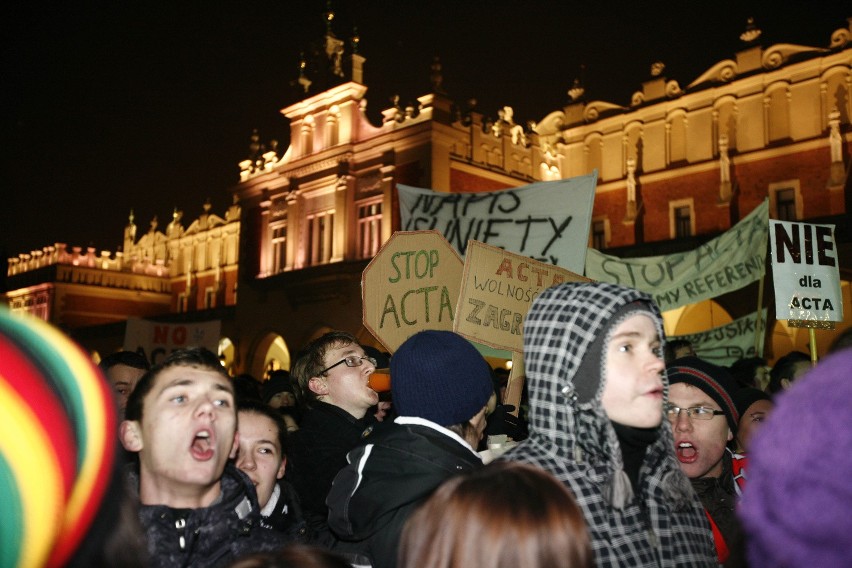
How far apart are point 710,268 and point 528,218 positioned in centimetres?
448

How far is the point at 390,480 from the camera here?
2.54m

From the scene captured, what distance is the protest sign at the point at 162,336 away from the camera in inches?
509

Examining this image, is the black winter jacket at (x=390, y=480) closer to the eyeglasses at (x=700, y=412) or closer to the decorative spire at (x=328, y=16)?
the eyeglasses at (x=700, y=412)

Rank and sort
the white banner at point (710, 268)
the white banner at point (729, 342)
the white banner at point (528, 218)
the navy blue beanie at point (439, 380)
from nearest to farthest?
the navy blue beanie at point (439, 380) → the white banner at point (528, 218) → the white banner at point (710, 268) → the white banner at point (729, 342)

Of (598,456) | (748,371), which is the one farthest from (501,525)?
(748,371)

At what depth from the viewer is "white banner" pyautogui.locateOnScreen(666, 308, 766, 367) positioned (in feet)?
33.4

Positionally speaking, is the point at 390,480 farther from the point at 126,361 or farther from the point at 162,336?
the point at 162,336

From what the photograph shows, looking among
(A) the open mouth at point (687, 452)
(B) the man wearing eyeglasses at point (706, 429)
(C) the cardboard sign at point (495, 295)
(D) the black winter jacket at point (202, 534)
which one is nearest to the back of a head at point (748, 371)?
(C) the cardboard sign at point (495, 295)

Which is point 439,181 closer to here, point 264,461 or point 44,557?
point 264,461

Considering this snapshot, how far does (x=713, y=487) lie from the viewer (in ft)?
11.2

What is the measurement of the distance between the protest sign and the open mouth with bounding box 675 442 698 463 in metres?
10.5

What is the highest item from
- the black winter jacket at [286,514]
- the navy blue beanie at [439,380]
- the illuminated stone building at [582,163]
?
the illuminated stone building at [582,163]

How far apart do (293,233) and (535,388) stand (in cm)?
2693

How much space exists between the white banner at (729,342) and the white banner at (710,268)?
0.47m
